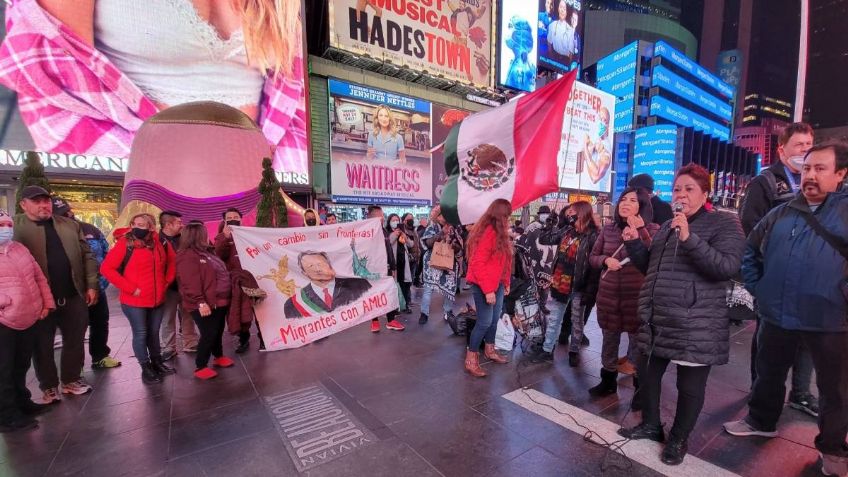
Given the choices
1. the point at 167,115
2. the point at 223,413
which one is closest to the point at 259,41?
the point at 167,115

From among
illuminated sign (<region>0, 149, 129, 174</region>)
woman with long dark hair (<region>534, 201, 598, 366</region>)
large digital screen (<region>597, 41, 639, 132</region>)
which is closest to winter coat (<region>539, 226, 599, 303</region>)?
woman with long dark hair (<region>534, 201, 598, 366</region>)

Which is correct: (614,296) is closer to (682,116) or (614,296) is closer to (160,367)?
(160,367)

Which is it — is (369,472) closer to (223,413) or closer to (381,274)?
(223,413)

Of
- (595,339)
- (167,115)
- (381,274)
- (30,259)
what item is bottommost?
(595,339)

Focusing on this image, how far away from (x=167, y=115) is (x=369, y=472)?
10.1 m

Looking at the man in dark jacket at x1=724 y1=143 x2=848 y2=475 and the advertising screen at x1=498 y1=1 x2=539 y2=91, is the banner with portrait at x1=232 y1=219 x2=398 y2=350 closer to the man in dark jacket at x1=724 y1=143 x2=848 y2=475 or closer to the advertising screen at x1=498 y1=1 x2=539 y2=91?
the man in dark jacket at x1=724 y1=143 x2=848 y2=475

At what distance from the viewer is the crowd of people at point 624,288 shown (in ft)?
7.82

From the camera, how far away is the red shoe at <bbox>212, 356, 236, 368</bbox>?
454 cm

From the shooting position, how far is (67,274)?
3768 mm

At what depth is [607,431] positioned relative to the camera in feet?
9.95

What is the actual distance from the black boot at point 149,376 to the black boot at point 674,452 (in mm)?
5121

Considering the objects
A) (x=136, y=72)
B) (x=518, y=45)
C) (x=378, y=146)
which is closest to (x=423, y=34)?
(x=378, y=146)

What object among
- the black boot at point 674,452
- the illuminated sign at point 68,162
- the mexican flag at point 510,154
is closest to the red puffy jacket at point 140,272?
the mexican flag at point 510,154

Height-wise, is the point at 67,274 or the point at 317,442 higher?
the point at 67,274
